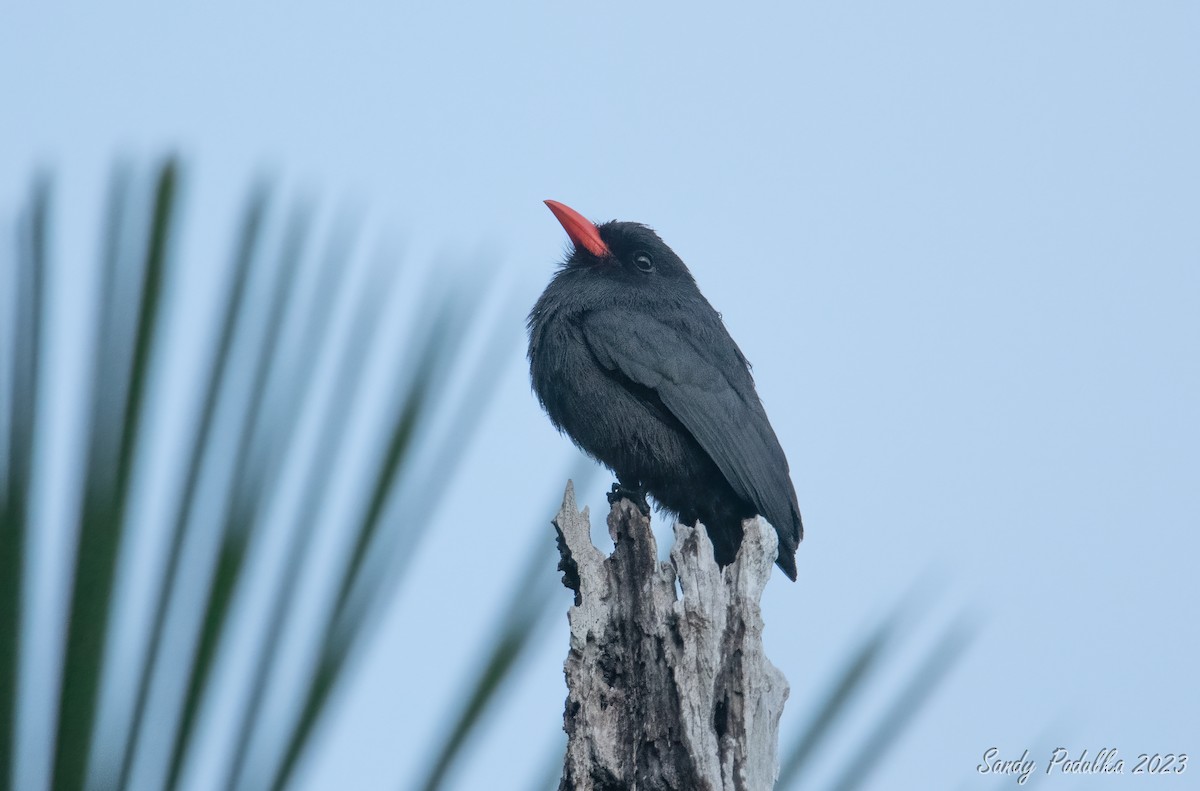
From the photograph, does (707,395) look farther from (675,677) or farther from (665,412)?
(675,677)

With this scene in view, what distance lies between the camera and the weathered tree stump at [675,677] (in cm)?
264

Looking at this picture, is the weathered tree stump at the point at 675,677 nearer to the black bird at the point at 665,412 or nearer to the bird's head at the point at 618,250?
the black bird at the point at 665,412

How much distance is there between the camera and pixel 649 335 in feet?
16.9

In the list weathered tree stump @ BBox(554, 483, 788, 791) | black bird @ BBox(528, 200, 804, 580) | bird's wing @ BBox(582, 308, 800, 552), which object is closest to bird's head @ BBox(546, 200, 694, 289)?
black bird @ BBox(528, 200, 804, 580)

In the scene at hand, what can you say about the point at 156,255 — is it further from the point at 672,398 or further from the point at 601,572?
the point at 672,398

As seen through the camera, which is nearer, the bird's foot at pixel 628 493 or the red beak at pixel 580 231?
the bird's foot at pixel 628 493

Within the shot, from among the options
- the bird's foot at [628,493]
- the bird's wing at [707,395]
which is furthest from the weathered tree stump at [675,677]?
the bird's foot at [628,493]

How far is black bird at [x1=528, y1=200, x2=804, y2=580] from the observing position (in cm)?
493

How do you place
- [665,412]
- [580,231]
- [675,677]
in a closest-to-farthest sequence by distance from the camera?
[675,677] → [665,412] → [580,231]

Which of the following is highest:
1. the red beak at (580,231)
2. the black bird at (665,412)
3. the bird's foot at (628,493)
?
the red beak at (580,231)

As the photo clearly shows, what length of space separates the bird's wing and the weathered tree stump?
1.75 meters

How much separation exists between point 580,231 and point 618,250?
0.22 meters

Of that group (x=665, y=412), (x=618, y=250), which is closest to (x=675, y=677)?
(x=665, y=412)

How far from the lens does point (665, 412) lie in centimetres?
502
